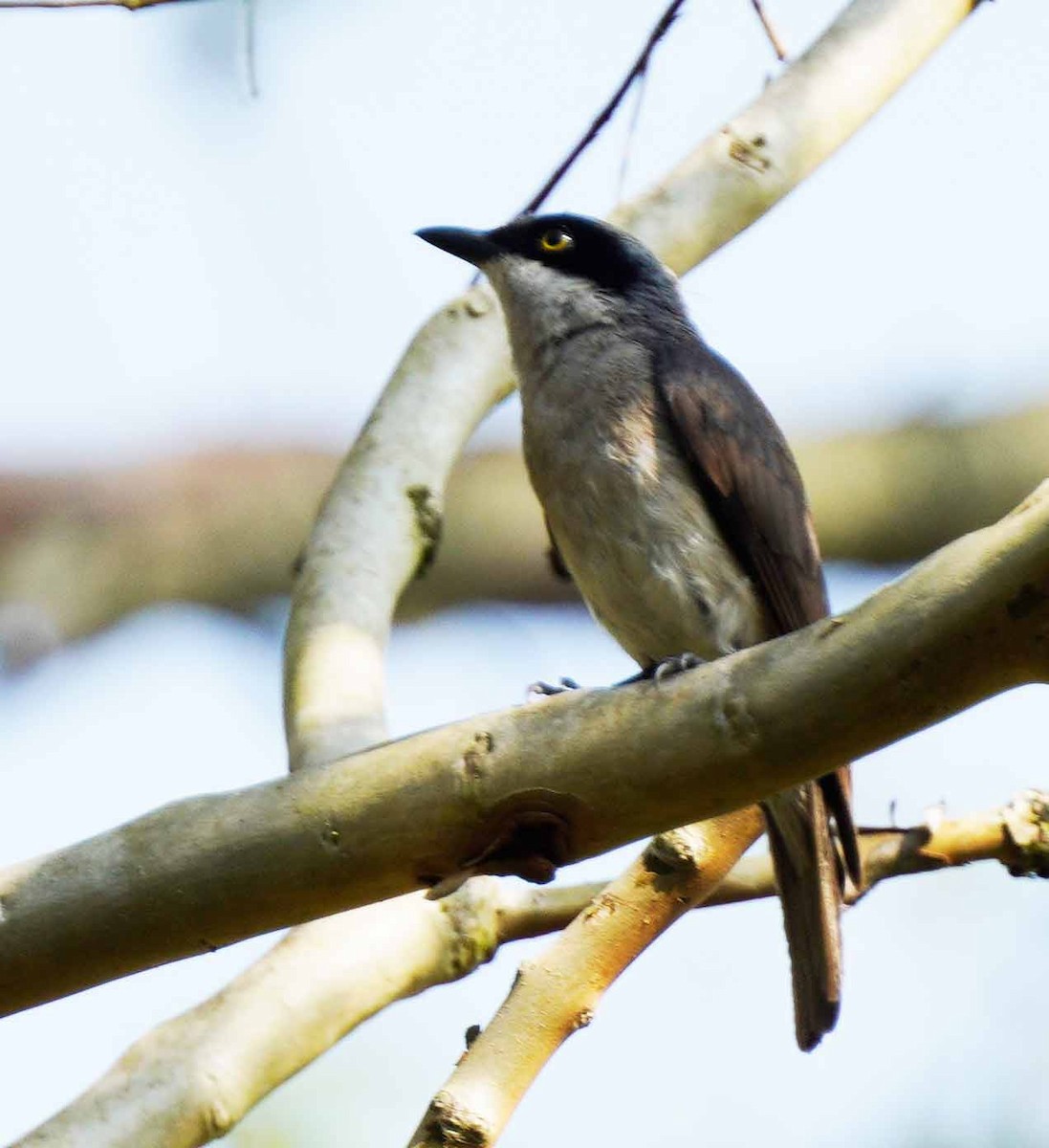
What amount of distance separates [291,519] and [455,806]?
6.26 metres

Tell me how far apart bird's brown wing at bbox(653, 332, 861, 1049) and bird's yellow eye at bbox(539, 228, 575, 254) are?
112cm

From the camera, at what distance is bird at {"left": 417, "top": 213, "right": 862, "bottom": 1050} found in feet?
18.3

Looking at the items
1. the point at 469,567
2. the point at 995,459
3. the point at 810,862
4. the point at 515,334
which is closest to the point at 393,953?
the point at 810,862

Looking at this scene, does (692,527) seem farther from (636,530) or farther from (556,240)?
(556,240)

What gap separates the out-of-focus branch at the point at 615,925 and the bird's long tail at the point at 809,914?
0.57 meters

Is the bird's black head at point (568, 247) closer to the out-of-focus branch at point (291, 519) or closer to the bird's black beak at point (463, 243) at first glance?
the bird's black beak at point (463, 243)

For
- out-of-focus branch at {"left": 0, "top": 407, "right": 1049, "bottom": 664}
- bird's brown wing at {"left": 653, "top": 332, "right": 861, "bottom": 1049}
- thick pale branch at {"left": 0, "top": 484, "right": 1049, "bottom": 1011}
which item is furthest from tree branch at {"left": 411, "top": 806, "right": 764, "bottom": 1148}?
out-of-focus branch at {"left": 0, "top": 407, "right": 1049, "bottom": 664}

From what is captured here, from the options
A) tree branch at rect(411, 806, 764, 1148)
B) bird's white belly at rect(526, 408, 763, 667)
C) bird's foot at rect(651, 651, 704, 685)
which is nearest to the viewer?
tree branch at rect(411, 806, 764, 1148)

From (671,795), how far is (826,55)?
435 cm

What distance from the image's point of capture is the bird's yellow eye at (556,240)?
22.8 ft

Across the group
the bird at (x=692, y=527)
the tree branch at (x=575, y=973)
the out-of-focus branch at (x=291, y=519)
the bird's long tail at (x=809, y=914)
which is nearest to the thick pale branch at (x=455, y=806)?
the tree branch at (x=575, y=973)

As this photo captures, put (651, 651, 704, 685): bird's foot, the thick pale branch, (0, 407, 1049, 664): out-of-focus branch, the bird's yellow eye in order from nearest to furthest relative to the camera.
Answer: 1. the thick pale branch
2. (651, 651, 704, 685): bird's foot
3. the bird's yellow eye
4. (0, 407, 1049, 664): out-of-focus branch

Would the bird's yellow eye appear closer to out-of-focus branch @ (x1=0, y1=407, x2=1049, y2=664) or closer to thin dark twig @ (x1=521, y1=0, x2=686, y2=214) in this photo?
thin dark twig @ (x1=521, y1=0, x2=686, y2=214)

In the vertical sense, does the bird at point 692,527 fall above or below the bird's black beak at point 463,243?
below
